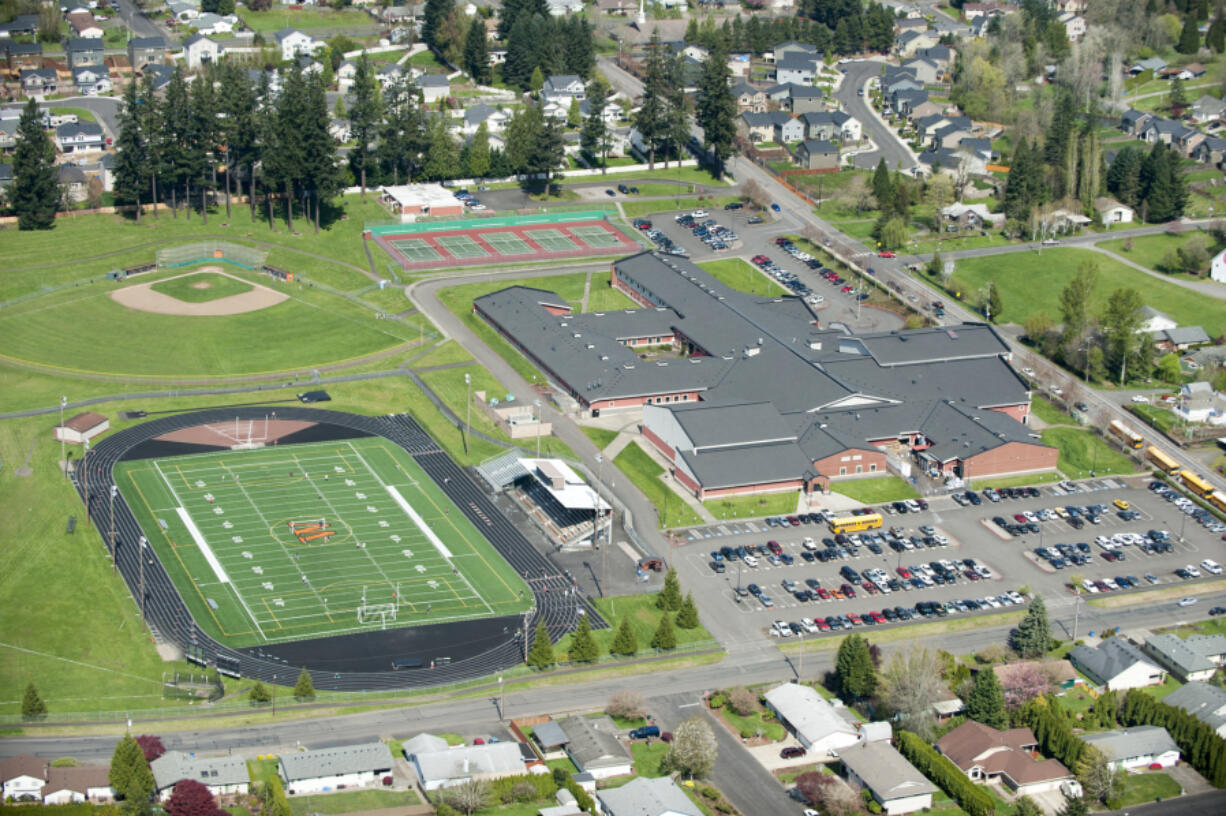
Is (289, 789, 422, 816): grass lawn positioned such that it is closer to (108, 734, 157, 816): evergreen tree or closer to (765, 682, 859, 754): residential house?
(108, 734, 157, 816): evergreen tree

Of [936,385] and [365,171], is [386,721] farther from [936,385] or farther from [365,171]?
[365,171]

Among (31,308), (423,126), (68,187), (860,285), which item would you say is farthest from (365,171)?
(860,285)

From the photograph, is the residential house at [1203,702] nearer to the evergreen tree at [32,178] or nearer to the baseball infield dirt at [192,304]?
the baseball infield dirt at [192,304]

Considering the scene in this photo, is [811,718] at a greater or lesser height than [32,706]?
lesser

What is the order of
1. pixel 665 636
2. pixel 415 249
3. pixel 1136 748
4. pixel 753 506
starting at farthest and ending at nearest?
pixel 415 249 → pixel 753 506 → pixel 665 636 → pixel 1136 748

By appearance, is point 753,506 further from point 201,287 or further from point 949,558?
point 201,287

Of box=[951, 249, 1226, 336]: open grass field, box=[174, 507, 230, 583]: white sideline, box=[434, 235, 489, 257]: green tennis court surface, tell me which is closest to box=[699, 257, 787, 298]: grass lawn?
box=[951, 249, 1226, 336]: open grass field

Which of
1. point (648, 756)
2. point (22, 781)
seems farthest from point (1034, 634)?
point (22, 781)
